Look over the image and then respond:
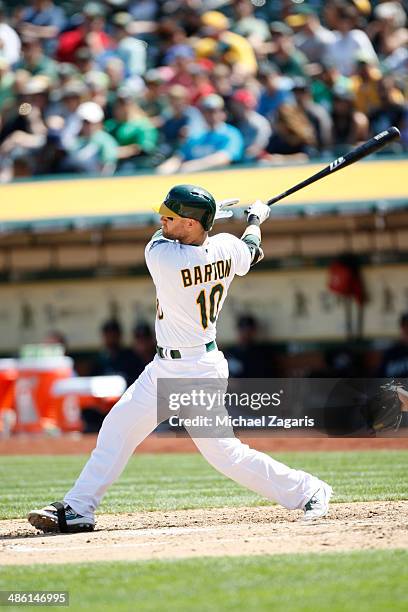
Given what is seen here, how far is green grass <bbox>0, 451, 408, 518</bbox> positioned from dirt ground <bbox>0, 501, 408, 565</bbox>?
1.40 ft

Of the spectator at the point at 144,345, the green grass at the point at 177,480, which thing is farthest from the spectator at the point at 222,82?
the green grass at the point at 177,480

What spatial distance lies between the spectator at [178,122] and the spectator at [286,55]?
1424 mm

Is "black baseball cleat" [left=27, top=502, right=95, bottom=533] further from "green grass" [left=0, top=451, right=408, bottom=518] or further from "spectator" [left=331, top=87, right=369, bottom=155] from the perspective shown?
"spectator" [left=331, top=87, right=369, bottom=155]

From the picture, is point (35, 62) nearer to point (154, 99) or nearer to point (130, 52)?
point (130, 52)

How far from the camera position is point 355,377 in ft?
41.0

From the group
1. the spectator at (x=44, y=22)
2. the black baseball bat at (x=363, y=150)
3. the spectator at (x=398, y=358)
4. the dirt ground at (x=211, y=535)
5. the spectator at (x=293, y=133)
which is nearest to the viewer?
the dirt ground at (x=211, y=535)

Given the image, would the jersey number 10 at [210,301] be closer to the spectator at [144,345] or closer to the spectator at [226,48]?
the spectator at [144,345]

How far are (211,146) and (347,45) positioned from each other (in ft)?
7.41

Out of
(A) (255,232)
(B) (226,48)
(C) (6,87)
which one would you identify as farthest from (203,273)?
(C) (6,87)

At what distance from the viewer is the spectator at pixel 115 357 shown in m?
13.3

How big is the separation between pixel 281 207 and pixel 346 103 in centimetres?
134

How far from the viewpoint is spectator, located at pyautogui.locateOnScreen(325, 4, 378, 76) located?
1367 cm

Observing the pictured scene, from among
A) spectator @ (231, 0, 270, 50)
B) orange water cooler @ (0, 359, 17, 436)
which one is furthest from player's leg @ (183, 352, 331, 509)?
spectator @ (231, 0, 270, 50)

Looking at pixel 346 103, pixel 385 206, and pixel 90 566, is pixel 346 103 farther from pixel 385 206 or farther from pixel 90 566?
pixel 90 566
